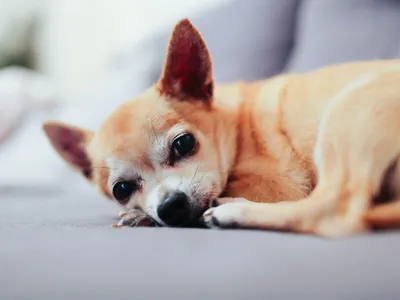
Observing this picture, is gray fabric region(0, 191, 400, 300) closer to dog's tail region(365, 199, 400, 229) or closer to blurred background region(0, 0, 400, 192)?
dog's tail region(365, 199, 400, 229)

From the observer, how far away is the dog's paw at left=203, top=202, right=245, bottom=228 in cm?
79

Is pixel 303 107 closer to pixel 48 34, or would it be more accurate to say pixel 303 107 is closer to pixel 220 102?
pixel 220 102

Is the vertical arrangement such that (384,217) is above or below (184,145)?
below

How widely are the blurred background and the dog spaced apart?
1.05ft

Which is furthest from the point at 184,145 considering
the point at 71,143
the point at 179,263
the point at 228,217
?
the point at 179,263

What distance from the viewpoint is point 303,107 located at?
1059 millimetres

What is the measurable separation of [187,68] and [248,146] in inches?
9.2

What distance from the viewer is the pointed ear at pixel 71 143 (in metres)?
1.32

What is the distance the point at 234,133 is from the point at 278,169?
17 cm

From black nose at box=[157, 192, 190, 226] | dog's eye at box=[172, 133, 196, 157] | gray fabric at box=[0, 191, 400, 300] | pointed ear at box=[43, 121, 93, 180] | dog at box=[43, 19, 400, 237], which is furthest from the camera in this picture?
pointed ear at box=[43, 121, 93, 180]

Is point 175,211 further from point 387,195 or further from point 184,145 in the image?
point 387,195

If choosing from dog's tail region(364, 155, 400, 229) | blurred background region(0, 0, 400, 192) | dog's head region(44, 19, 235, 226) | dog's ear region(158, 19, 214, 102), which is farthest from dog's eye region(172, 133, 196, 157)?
blurred background region(0, 0, 400, 192)

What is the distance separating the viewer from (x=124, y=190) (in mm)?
1129

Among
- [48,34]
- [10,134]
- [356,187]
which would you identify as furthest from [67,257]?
[48,34]
